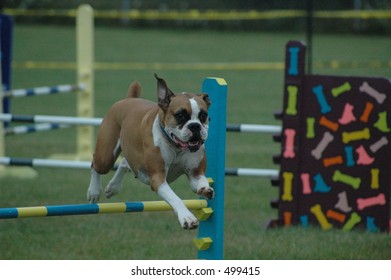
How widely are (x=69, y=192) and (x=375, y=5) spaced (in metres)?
22.5

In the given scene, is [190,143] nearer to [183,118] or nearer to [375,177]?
[183,118]

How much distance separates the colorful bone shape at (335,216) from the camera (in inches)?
316

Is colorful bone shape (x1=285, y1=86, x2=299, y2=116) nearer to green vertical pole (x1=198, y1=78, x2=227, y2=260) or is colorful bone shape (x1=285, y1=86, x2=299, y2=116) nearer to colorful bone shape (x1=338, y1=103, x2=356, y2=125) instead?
colorful bone shape (x1=338, y1=103, x2=356, y2=125)

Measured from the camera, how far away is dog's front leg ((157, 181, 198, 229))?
474cm

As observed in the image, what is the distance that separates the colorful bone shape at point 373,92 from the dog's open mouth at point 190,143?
139 inches

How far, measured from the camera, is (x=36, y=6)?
1293 inches

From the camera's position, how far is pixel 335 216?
8047 millimetres

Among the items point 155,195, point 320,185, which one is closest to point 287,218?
point 320,185

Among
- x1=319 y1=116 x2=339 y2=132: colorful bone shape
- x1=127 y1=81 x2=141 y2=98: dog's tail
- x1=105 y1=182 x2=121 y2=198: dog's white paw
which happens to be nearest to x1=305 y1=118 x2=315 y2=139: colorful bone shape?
x1=319 y1=116 x2=339 y2=132: colorful bone shape

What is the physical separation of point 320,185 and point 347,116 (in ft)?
2.00

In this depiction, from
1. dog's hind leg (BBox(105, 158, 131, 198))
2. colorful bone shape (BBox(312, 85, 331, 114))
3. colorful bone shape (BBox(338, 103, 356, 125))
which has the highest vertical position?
colorful bone shape (BBox(312, 85, 331, 114))

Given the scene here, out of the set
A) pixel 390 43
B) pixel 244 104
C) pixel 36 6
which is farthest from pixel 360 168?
pixel 36 6

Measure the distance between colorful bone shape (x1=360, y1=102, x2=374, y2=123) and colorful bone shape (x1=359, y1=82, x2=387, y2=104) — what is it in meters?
0.07

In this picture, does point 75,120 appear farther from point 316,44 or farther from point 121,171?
point 316,44
